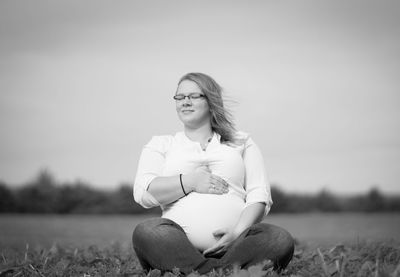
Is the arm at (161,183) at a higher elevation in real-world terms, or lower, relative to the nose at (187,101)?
lower

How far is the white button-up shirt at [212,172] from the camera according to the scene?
3111 millimetres

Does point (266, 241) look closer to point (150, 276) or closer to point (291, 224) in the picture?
point (150, 276)

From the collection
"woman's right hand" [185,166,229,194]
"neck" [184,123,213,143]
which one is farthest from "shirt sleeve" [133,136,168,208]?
"woman's right hand" [185,166,229,194]

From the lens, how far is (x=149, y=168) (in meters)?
3.33

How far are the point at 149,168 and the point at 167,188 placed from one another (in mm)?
270

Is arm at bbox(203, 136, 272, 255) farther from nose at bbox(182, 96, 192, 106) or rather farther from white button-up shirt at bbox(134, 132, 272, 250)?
nose at bbox(182, 96, 192, 106)

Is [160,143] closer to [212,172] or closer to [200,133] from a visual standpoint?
[200,133]

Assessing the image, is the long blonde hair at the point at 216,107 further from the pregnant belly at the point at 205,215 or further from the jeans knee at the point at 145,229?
the jeans knee at the point at 145,229

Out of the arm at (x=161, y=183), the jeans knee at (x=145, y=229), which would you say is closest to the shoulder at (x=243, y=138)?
the arm at (x=161, y=183)

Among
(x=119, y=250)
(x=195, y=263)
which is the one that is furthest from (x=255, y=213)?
(x=119, y=250)

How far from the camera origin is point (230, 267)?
298 cm

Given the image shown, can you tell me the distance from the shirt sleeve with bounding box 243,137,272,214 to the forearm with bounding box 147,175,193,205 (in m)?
0.41

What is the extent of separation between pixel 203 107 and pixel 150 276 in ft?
3.73

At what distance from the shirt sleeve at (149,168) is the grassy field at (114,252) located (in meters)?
0.44
